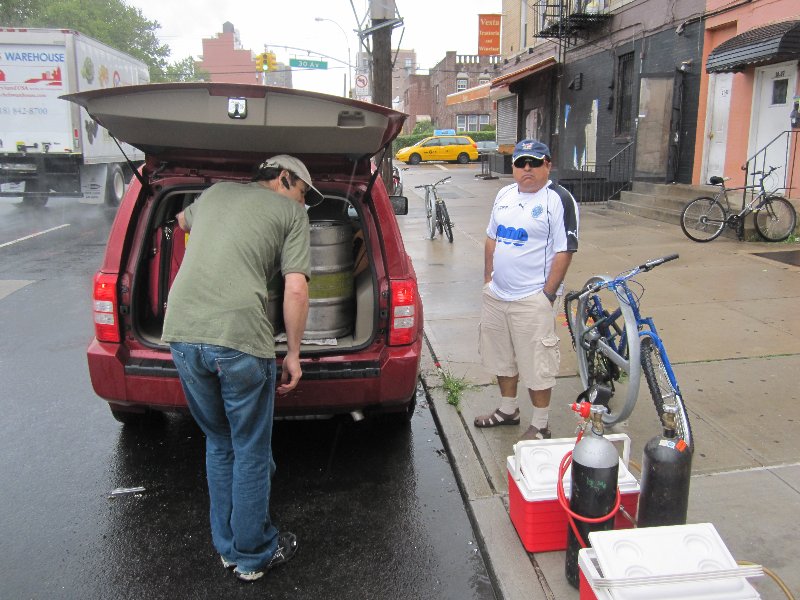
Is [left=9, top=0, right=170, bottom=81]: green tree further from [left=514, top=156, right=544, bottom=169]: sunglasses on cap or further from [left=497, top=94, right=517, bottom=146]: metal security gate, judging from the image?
[left=514, top=156, right=544, bottom=169]: sunglasses on cap

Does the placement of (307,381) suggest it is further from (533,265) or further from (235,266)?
(533,265)

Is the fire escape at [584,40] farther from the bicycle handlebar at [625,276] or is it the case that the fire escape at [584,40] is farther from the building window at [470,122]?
the building window at [470,122]

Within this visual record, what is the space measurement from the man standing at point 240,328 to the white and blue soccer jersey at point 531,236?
1.45 m

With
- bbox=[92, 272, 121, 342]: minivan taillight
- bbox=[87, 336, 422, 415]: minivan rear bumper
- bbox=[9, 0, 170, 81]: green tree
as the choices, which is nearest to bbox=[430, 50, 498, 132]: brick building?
bbox=[9, 0, 170, 81]: green tree

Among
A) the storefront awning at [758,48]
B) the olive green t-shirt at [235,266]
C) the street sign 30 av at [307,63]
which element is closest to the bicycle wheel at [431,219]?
the storefront awning at [758,48]

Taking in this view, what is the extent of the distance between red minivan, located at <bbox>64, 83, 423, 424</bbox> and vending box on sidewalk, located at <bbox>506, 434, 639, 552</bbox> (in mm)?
884

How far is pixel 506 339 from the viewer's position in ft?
13.4

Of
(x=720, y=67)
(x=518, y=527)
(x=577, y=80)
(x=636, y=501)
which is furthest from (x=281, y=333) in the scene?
(x=577, y=80)

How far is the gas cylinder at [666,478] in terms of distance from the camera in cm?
264

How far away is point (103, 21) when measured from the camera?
5106 centimetres

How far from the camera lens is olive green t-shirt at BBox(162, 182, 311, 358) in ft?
8.57

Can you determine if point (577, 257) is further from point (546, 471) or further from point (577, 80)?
point (577, 80)

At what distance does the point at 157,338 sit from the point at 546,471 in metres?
2.22

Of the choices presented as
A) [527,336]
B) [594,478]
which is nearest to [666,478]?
[594,478]
